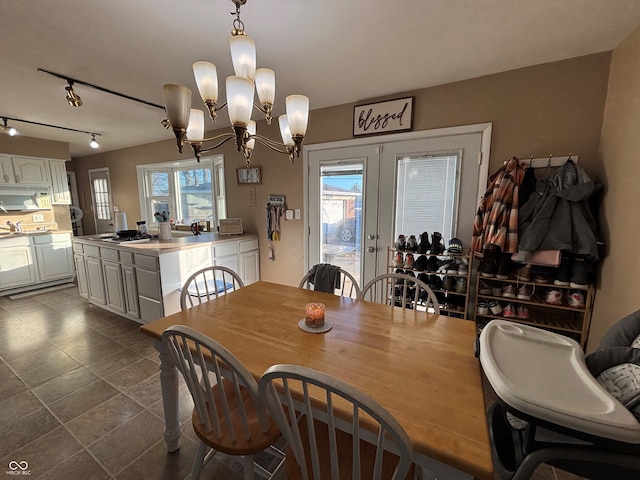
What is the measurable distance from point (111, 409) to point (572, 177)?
339 centimetres

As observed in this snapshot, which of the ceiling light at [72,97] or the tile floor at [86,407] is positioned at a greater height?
the ceiling light at [72,97]

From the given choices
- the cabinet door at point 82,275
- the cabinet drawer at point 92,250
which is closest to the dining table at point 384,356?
the cabinet drawer at point 92,250

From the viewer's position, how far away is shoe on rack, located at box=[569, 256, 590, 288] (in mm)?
1778

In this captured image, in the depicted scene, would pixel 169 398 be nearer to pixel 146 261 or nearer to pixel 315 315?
pixel 315 315

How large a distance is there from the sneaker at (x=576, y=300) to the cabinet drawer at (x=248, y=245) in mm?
3141

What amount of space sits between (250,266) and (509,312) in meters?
2.80

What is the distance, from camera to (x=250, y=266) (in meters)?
3.51

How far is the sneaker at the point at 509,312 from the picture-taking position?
2.04 m

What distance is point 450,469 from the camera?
69cm

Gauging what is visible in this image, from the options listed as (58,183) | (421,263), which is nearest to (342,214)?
(421,263)

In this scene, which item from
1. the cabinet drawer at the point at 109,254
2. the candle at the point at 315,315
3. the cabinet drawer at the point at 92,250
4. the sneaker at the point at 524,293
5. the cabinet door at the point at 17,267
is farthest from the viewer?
the cabinet door at the point at 17,267

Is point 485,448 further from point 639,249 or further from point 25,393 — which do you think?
point 25,393

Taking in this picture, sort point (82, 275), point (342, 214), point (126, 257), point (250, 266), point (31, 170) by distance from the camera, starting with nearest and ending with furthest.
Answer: point (126, 257)
point (342, 214)
point (82, 275)
point (250, 266)
point (31, 170)

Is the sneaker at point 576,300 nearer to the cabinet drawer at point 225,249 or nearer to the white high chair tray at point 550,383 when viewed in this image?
the white high chair tray at point 550,383
